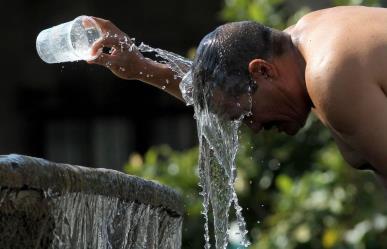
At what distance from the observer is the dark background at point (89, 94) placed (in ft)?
33.3

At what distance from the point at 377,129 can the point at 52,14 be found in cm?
712

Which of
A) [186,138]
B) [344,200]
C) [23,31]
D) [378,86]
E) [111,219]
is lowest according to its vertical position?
[111,219]

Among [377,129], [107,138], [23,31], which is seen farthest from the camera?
[107,138]

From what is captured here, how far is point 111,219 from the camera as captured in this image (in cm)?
353

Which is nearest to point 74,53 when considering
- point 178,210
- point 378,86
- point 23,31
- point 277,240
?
point 178,210

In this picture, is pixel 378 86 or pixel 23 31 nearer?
pixel 378 86

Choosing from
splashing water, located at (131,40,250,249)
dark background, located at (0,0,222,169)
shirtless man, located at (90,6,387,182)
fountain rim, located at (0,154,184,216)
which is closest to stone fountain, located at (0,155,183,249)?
fountain rim, located at (0,154,184,216)

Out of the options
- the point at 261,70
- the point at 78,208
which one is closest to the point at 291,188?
the point at 261,70

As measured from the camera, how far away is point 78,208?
329 centimetres

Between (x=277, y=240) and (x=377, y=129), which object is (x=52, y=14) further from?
(x=377, y=129)

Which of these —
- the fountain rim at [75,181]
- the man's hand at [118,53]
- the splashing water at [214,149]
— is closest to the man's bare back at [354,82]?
the splashing water at [214,149]

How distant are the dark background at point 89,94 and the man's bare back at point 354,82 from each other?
6360 mm

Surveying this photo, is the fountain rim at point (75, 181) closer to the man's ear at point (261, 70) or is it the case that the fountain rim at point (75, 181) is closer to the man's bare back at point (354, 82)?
the man's ear at point (261, 70)

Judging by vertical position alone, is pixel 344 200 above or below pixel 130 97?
below
